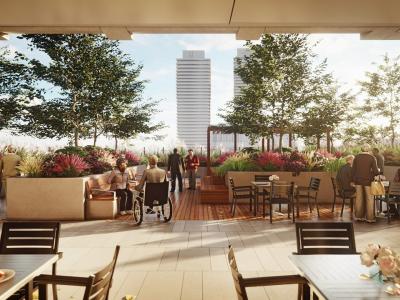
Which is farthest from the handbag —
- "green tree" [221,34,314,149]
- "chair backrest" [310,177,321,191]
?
"green tree" [221,34,314,149]

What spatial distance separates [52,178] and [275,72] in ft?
36.1

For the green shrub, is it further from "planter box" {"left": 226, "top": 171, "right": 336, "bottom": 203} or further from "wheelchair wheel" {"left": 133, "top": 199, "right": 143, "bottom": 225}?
"wheelchair wheel" {"left": 133, "top": 199, "right": 143, "bottom": 225}

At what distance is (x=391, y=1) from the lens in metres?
3.50

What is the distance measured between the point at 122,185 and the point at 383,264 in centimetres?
752

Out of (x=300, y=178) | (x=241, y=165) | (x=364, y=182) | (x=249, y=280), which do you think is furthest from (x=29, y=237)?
(x=300, y=178)

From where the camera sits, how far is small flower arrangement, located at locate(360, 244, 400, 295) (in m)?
2.09

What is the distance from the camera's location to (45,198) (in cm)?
848

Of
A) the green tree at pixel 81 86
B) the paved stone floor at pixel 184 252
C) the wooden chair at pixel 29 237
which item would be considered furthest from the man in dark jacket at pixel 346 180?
the green tree at pixel 81 86

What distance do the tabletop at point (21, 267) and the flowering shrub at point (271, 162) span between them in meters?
9.15

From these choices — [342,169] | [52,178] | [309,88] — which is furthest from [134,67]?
[342,169]

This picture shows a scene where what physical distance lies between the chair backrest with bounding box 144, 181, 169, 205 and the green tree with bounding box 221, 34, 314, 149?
32.3 feet

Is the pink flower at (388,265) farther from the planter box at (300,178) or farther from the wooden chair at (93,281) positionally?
the planter box at (300,178)

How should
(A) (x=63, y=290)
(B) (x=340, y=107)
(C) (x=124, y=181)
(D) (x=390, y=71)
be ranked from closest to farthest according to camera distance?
(A) (x=63, y=290) < (C) (x=124, y=181) < (B) (x=340, y=107) < (D) (x=390, y=71)

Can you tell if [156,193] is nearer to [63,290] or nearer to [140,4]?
[63,290]
